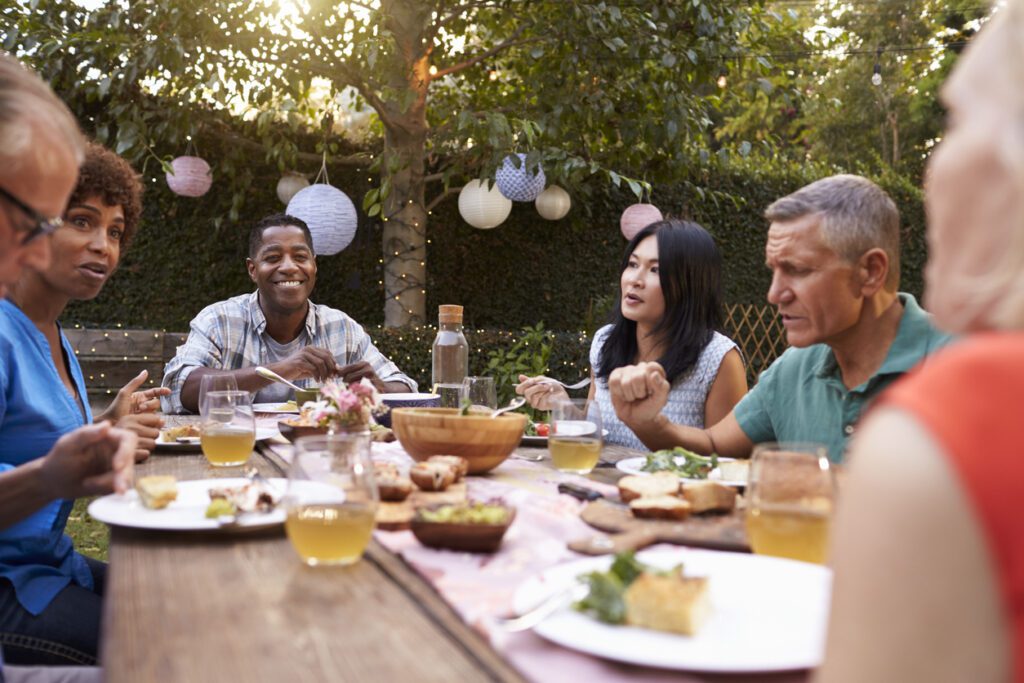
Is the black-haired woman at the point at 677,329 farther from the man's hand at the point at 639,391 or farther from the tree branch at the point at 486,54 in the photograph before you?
the tree branch at the point at 486,54

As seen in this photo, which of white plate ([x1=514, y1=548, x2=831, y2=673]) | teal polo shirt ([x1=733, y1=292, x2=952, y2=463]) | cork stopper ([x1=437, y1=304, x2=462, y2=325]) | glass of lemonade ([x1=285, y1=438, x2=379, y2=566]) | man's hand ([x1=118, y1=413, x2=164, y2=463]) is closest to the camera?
white plate ([x1=514, y1=548, x2=831, y2=673])

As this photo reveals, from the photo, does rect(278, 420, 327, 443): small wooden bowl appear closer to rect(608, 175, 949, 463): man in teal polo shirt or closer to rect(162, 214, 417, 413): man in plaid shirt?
rect(608, 175, 949, 463): man in teal polo shirt

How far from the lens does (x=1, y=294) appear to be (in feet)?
4.58

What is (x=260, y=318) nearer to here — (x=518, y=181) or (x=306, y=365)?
(x=306, y=365)

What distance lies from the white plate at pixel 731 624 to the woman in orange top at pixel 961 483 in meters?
0.26

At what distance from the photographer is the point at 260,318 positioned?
427cm

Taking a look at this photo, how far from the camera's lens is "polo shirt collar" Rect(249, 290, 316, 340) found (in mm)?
4258

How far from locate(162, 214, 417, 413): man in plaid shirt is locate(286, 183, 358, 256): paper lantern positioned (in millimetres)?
2434

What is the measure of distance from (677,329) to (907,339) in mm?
1141

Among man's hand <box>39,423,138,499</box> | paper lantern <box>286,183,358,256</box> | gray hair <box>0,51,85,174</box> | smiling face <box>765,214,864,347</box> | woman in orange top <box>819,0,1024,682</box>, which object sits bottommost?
man's hand <box>39,423,138,499</box>

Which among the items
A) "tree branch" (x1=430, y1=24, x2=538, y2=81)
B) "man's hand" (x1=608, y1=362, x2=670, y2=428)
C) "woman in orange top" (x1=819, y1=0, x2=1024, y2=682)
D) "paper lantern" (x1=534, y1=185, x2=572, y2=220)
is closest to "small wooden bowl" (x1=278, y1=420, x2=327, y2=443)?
"man's hand" (x1=608, y1=362, x2=670, y2=428)

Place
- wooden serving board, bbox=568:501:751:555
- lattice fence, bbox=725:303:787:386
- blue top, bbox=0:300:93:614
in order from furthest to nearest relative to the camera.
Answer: lattice fence, bbox=725:303:787:386 < blue top, bbox=0:300:93:614 < wooden serving board, bbox=568:501:751:555

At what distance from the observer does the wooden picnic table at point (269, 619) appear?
2.88ft

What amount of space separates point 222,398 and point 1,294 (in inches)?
27.7
